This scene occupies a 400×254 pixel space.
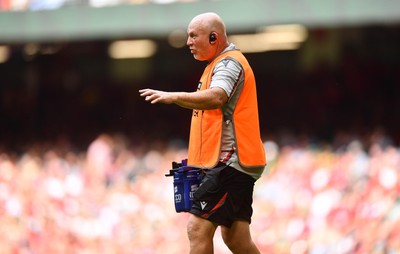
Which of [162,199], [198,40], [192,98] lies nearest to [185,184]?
[192,98]

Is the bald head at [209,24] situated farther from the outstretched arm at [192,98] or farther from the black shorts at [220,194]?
the black shorts at [220,194]

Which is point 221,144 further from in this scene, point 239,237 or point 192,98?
point 239,237

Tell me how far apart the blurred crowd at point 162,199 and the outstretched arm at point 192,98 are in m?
4.28

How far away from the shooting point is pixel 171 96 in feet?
17.6

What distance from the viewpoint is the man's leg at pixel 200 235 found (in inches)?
223

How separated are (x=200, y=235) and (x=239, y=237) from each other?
9.7 inches

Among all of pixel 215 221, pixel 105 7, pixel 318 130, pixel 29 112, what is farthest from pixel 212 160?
pixel 29 112

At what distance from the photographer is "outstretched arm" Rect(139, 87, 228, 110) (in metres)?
5.35

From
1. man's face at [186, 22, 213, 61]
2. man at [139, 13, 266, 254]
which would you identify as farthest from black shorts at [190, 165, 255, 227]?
man's face at [186, 22, 213, 61]

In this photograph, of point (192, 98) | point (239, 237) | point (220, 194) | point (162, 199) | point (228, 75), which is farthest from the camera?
point (162, 199)

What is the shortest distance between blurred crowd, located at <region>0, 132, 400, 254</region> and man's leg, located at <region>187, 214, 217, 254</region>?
4094 mm

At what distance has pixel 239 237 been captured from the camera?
5.82 meters

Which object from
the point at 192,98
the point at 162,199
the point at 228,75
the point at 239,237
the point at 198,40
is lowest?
the point at 239,237

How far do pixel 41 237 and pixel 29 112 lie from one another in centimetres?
137
